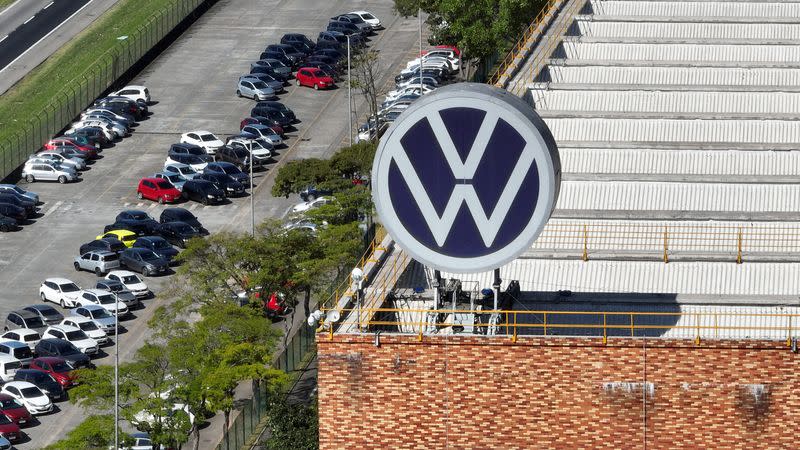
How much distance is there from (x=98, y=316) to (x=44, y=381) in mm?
8715

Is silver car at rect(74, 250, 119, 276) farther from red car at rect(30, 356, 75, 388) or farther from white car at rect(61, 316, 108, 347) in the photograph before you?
red car at rect(30, 356, 75, 388)

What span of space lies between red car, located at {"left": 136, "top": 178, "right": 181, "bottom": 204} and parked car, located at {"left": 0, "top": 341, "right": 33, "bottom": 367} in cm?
2440

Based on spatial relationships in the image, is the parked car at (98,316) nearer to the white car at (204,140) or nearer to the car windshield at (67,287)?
the car windshield at (67,287)

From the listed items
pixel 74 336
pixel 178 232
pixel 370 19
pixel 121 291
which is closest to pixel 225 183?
pixel 178 232

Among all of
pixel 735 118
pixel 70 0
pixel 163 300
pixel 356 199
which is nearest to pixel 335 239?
pixel 356 199

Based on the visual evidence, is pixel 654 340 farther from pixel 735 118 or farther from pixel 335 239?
pixel 335 239

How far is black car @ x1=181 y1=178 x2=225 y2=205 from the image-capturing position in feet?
448

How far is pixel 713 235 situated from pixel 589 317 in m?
9.72

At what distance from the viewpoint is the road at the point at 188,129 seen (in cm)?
12788

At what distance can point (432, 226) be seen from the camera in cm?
6172

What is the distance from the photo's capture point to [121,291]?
12138cm

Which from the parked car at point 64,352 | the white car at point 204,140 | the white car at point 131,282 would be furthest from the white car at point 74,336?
the white car at point 204,140

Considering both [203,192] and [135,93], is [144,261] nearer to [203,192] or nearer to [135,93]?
[203,192]

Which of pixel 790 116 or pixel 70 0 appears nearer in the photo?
pixel 790 116
